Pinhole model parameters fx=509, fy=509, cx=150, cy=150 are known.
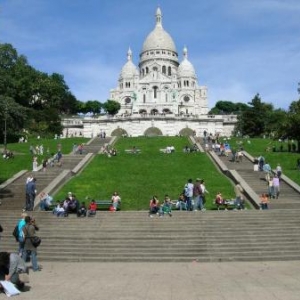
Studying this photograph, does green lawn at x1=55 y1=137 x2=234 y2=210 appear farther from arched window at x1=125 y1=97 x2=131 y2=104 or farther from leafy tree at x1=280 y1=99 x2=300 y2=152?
arched window at x1=125 y1=97 x2=131 y2=104

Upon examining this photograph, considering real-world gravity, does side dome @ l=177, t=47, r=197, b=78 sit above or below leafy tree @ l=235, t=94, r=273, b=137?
above

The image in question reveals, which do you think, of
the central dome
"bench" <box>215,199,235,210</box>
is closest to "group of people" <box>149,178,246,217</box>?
"bench" <box>215,199,235,210</box>

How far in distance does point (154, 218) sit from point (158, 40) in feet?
417

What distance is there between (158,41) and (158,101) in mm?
26787

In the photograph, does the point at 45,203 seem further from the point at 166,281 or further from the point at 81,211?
the point at 166,281

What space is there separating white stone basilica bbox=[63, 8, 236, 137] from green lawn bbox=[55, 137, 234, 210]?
48.5 metres

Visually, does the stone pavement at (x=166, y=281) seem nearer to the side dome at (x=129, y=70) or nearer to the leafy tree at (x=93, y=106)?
the leafy tree at (x=93, y=106)

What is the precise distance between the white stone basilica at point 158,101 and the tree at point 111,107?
2405mm

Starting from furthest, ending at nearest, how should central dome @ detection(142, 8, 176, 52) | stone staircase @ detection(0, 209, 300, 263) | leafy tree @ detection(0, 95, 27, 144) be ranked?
1. central dome @ detection(142, 8, 176, 52)
2. leafy tree @ detection(0, 95, 27, 144)
3. stone staircase @ detection(0, 209, 300, 263)

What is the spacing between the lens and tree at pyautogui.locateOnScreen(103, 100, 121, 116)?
128 meters

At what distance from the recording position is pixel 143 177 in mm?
31438

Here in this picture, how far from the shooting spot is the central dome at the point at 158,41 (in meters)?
142

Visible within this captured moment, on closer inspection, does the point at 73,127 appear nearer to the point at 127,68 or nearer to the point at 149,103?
the point at 149,103

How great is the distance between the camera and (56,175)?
31172mm
